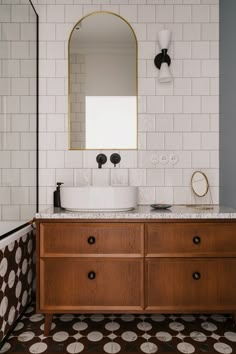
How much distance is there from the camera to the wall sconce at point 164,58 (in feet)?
6.81

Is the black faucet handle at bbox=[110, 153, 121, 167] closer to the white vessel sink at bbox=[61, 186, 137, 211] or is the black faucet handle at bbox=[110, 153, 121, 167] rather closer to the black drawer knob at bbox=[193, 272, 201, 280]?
the white vessel sink at bbox=[61, 186, 137, 211]

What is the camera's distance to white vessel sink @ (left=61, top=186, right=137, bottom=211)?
169 centimetres

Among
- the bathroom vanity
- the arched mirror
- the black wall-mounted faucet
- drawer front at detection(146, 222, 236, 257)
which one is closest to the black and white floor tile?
the bathroom vanity

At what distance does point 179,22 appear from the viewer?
2.18 metres

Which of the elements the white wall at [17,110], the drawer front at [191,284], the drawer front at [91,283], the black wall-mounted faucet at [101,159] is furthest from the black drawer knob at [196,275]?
the white wall at [17,110]

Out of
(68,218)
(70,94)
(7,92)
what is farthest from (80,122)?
(68,218)

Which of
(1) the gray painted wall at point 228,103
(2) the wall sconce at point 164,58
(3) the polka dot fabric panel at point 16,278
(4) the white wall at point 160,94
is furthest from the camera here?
(4) the white wall at point 160,94

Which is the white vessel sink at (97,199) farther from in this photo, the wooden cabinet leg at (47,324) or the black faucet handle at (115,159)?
the wooden cabinet leg at (47,324)

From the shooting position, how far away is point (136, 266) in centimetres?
165

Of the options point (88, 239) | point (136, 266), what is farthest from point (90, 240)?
point (136, 266)

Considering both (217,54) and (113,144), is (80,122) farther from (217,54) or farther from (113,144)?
(217,54)

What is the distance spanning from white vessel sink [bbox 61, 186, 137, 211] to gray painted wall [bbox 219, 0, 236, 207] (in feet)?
2.61

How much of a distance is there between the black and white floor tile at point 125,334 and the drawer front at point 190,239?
51cm

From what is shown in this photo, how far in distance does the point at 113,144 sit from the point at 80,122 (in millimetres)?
314
